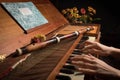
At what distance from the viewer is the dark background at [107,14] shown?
21.4 ft

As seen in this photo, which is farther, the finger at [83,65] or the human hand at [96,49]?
the human hand at [96,49]

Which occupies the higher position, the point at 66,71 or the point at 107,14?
the point at 107,14

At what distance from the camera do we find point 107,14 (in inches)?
260

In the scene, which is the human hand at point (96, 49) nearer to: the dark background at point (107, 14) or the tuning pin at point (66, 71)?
the tuning pin at point (66, 71)

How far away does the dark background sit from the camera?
652 centimetres

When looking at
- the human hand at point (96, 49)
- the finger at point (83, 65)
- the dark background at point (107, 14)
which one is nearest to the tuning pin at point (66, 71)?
the finger at point (83, 65)

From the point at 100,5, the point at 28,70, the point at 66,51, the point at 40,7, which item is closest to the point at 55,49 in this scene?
the point at 66,51

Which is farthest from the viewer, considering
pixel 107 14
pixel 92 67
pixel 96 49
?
pixel 107 14

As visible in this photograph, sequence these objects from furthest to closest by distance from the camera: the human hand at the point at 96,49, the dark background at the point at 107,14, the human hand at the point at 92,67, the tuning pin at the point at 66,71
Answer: the dark background at the point at 107,14
the human hand at the point at 96,49
the tuning pin at the point at 66,71
the human hand at the point at 92,67

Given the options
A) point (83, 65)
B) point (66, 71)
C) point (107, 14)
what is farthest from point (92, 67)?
point (107, 14)

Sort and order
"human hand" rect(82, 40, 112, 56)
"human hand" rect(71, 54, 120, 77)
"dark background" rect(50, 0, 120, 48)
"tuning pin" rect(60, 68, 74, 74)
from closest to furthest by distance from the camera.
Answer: "human hand" rect(71, 54, 120, 77), "tuning pin" rect(60, 68, 74, 74), "human hand" rect(82, 40, 112, 56), "dark background" rect(50, 0, 120, 48)

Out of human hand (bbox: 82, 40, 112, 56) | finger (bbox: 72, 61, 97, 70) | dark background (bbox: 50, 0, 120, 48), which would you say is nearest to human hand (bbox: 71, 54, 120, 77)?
finger (bbox: 72, 61, 97, 70)

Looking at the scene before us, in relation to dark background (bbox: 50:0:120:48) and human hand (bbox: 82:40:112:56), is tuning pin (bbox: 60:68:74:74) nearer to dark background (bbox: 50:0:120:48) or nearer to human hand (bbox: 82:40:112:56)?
human hand (bbox: 82:40:112:56)

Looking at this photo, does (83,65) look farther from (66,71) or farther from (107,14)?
(107,14)
